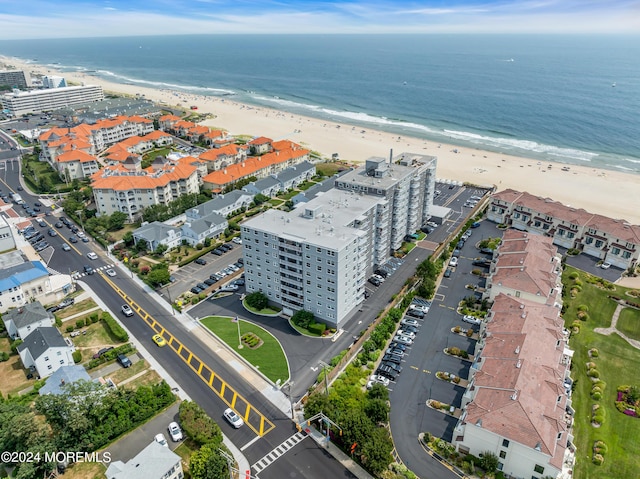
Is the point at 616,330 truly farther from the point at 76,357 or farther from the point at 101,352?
the point at 76,357

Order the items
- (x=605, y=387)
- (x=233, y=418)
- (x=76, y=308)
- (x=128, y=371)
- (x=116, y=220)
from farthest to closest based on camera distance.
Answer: (x=116, y=220), (x=76, y=308), (x=128, y=371), (x=605, y=387), (x=233, y=418)

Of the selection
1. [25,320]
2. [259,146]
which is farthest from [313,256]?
[259,146]

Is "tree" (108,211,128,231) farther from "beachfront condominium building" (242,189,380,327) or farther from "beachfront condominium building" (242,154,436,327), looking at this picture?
"beachfront condominium building" (242,154,436,327)

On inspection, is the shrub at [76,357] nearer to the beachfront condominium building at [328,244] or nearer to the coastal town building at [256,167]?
the beachfront condominium building at [328,244]

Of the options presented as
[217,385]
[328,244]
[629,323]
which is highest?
[328,244]

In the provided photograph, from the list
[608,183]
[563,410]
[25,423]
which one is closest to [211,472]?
[25,423]

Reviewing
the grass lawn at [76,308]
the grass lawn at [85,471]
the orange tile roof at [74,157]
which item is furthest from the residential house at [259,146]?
the grass lawn at [85,471]

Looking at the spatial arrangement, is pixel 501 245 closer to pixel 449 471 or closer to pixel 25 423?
pixel 449 471
